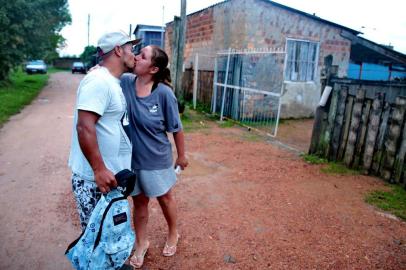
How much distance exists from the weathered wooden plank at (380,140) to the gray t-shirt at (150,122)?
152 inches

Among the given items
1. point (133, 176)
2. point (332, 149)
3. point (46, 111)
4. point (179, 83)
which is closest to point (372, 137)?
point (332, 149)

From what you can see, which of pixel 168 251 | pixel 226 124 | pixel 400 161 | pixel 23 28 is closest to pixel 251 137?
pixel 226 124

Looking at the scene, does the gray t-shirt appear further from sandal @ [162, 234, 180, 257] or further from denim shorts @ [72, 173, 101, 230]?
sandal @ [162, 234, 180, 257]

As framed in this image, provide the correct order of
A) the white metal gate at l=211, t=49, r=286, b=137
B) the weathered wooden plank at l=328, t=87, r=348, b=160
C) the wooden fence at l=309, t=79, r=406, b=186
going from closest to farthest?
the wooden fence at l=309, t=79, r=406, b=186, the weathered wooden plank at l=328, t=87, r=348, b=160, the white metal gate at l=211, t=49, r=286, b=137

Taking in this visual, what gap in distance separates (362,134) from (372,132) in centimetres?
19

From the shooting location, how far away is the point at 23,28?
15.7m

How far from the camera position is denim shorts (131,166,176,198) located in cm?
273

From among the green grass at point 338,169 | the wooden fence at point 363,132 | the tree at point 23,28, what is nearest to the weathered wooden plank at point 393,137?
the wooden fence at point 363,132

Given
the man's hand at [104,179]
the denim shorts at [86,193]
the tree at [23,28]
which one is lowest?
the denim shorts at [86,193]

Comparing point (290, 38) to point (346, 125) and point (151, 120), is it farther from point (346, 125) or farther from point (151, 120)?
point (151, 120)

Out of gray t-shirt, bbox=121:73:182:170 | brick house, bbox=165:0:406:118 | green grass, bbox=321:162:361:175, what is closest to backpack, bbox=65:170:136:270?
gray t-shirt, bbox=121:73:182:170

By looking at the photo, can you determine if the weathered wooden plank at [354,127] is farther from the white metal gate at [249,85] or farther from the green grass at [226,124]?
the green grass at [226,124]

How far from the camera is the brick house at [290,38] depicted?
10734mm

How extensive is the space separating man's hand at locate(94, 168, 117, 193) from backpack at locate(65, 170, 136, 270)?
0.06 m
